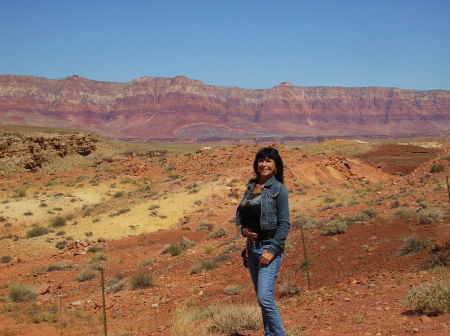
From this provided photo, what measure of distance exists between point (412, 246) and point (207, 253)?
643 centimetres

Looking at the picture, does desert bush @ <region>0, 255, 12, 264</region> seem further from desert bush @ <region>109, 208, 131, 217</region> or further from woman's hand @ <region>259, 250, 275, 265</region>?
woman's hand @ <region>259, 250, 275, 265</region>

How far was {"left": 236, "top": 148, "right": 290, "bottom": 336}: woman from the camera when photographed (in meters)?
4.38

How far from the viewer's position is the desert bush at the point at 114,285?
10789 millimetres

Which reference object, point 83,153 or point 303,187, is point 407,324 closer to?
point 303,187

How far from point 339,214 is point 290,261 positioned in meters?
5.18

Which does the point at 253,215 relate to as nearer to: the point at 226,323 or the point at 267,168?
the point at 267,168

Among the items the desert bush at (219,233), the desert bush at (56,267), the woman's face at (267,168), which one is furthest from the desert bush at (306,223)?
the woman's face at (267,168)

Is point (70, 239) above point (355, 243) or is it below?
below

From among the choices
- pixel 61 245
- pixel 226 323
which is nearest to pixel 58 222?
pixel 61 245

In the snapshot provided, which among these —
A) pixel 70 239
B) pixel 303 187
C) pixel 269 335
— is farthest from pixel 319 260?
pixel 303 187

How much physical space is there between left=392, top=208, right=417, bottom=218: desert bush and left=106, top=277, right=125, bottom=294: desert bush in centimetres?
771

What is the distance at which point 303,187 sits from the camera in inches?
1006

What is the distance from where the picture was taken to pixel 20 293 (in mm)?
10695

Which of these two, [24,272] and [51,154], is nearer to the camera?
[24,272]
